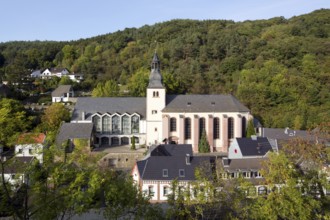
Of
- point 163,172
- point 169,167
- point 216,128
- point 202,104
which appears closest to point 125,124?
point 202,104

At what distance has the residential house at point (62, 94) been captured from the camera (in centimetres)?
6097

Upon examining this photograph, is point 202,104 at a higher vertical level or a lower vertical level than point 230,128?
higher

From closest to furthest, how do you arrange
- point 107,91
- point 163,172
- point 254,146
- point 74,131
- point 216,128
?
1. point 163,172
2. point 254,146
3. point 74,131
4. point 216,128
5. point 107,91

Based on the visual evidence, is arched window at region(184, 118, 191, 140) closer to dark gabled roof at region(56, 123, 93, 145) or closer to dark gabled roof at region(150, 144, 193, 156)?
dark gabled roof at region(150, 144, 193, 156)

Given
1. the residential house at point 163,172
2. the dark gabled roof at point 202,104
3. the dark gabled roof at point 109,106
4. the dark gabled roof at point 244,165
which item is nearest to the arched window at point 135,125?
the dark gabled roof at point 109,106

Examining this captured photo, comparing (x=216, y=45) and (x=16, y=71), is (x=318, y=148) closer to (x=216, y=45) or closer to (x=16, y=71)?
(x=16, y=71)

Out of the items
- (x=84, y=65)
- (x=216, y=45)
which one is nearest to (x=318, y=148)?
(x=216, y=45)

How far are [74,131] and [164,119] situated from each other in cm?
1002

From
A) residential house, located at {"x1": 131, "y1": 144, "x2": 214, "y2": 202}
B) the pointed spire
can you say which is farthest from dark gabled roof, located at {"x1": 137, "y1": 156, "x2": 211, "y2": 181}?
the pointed spire

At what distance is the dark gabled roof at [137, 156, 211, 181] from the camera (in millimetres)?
28453

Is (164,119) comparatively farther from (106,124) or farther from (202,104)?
(106,124)

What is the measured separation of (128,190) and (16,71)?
54481mm

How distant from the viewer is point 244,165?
3062 cm

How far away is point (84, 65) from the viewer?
8419 cm
